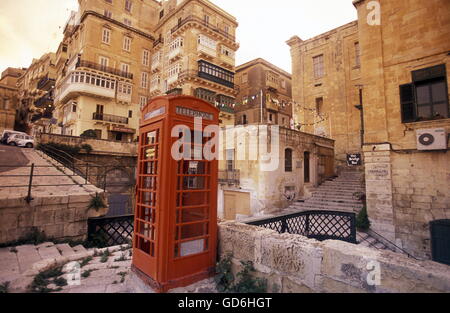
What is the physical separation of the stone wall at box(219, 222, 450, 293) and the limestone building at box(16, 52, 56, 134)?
1705 inches

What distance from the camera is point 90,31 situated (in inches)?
985

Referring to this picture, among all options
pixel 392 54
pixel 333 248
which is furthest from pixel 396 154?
pixel 333 248

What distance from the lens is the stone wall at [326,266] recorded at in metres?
1.98

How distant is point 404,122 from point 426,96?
1.22m

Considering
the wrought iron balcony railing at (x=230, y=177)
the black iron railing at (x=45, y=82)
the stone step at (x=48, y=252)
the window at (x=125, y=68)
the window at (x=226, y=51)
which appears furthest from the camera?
the black iron railing at (x=45, y=82)

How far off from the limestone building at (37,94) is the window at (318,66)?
38587mm

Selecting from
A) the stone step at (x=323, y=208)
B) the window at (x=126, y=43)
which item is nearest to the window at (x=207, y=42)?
the window at (x=126, y=43)

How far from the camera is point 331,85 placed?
21531 mm

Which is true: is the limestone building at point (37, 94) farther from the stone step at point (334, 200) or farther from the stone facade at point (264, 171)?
the stone step at point (334, 200)

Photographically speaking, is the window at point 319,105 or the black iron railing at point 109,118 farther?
the black iron railing at point 109,118

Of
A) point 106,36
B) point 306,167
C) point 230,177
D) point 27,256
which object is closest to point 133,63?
point 106,36
